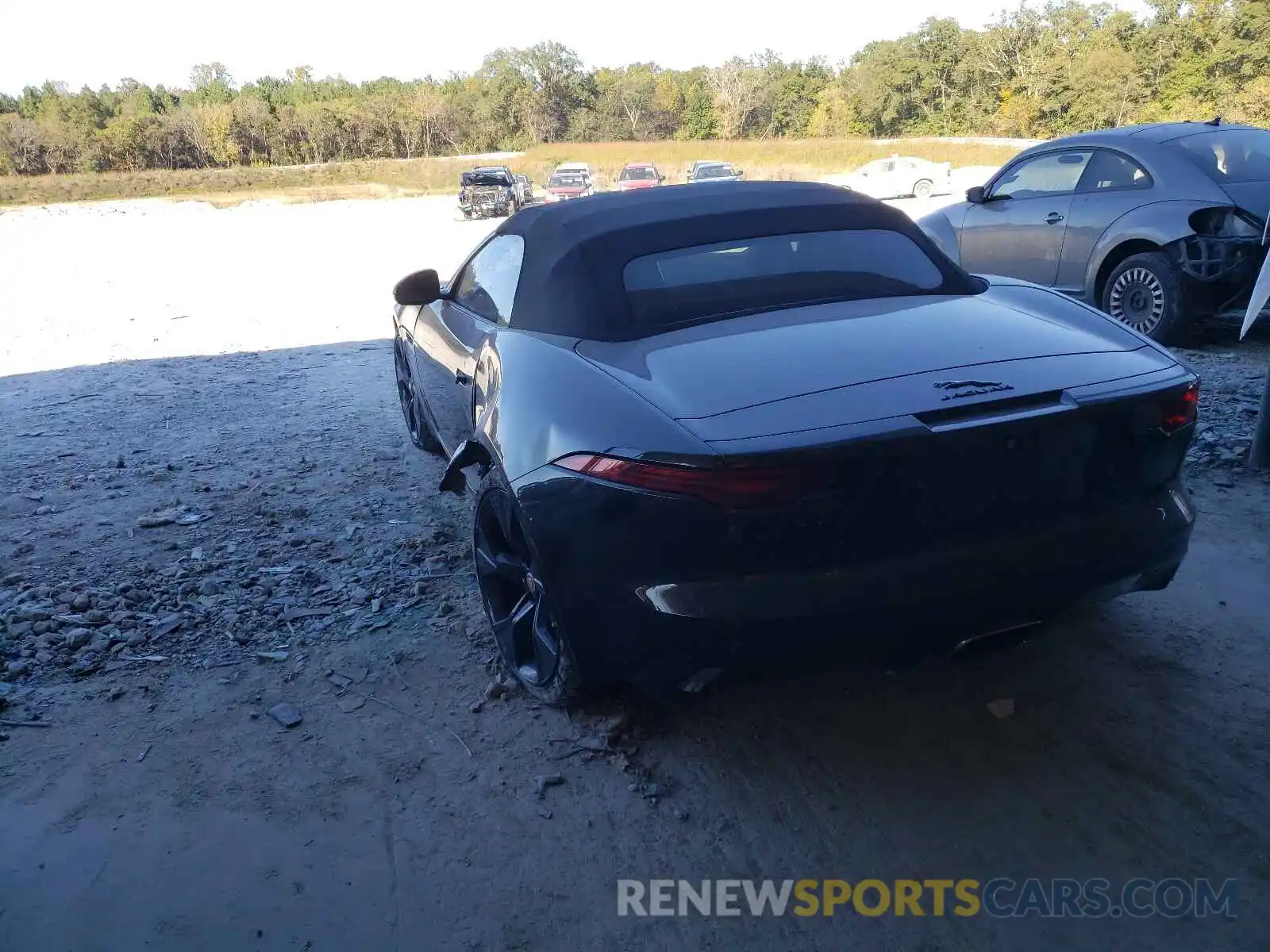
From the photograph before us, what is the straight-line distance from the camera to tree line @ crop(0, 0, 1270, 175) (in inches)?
1729

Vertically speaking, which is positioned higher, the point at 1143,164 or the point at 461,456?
the point at 1143,164

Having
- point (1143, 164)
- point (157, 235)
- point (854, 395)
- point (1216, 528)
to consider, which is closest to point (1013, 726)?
point (854, 395)

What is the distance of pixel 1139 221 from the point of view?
6812 millimetres

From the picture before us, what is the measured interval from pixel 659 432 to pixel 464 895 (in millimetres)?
1225

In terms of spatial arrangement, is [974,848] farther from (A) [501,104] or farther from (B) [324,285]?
(A) [501,104]

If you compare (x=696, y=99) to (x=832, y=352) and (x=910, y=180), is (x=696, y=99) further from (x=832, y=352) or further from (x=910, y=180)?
(x=832, y=352)

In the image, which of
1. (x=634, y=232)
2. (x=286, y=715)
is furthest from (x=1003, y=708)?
(x=286, y=715)

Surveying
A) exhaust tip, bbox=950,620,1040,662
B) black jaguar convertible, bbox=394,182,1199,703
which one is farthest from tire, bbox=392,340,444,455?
exhaust tip, bbox=950,620,1040,662

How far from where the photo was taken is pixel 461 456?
11.1 feet

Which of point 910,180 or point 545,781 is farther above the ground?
point 545,781

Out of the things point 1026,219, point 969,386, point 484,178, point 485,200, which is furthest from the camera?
point 484,178

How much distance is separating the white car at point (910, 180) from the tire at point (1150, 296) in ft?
71.8

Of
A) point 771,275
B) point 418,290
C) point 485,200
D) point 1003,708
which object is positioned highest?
point 771,275

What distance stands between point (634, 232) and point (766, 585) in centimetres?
156
